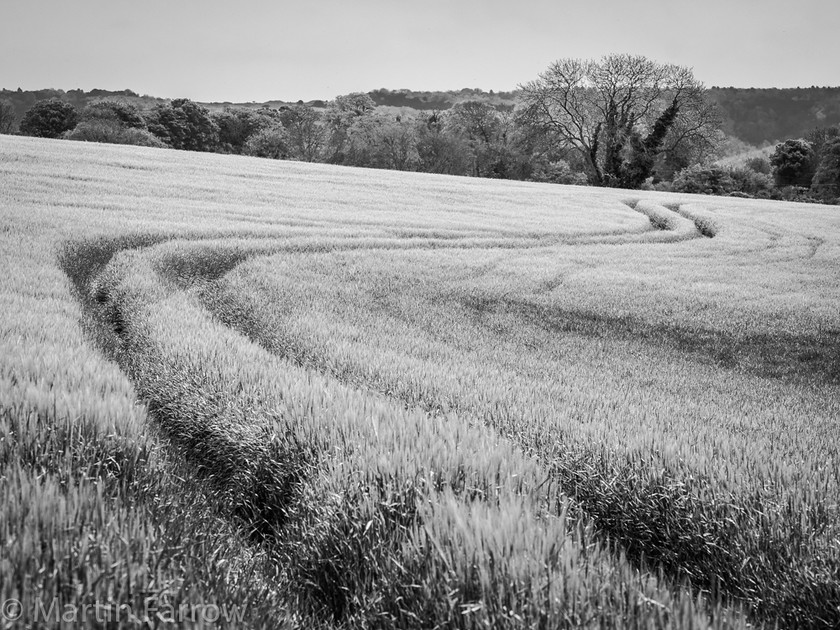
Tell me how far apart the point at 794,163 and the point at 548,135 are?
38.6 meters

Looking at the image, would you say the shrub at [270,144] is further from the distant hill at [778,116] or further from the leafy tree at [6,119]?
the distant hill at [778,116]

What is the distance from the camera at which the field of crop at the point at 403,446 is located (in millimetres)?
1669

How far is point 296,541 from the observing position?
2475 mm

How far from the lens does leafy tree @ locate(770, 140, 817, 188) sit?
6819cm

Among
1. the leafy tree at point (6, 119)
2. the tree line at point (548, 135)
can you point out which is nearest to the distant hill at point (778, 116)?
the tree line at point (548, 135)

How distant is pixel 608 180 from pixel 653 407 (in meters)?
54.7

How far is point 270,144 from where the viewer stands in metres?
72.6

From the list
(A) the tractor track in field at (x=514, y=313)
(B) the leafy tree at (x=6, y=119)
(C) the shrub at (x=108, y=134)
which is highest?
(B) the leafy tree at (x=6, y=119)

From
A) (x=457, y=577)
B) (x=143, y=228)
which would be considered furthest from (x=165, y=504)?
(x=143, y=228)

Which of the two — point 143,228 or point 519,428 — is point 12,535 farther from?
point 143,228

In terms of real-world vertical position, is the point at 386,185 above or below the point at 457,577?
above

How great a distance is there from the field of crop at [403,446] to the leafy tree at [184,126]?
2975 inches

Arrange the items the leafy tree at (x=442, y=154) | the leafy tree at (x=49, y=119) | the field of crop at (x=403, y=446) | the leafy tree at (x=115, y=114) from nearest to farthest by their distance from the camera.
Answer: the field of crop at (x=403, y=446), the leafy tree at (x=442, y=154), the leafy tree at (x=115, y=114), the leafy tree at (x=49, y=119)

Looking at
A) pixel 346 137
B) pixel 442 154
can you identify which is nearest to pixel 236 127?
pixel 346 137
